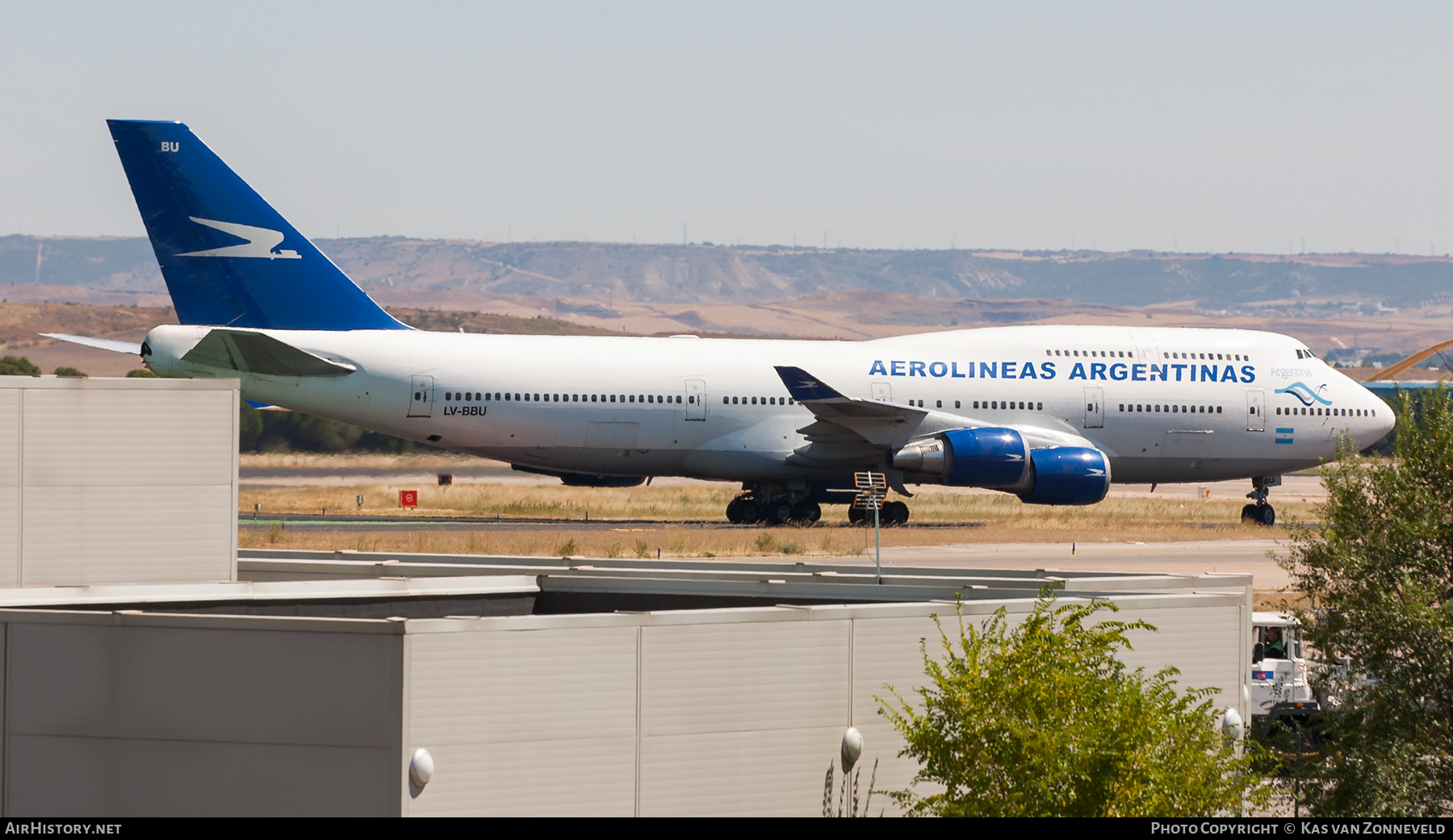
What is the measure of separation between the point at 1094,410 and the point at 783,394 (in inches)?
347

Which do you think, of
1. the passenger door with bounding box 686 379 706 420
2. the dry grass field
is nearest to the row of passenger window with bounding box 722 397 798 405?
the passenger door with bounding box 686 379 706 420

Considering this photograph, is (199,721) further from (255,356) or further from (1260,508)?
(1260,508)

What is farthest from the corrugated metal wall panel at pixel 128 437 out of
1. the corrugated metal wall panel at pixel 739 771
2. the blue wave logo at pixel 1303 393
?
the blue wave logo at pixel 1303 393

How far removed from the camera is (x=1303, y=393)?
48344mm

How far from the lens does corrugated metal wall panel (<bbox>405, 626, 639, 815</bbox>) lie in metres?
14.4

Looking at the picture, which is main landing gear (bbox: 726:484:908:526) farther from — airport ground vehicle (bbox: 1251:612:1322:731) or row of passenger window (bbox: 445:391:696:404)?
airport ground vehicle (bbox: 1251:612:1322:731)

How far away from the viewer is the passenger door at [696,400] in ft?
145

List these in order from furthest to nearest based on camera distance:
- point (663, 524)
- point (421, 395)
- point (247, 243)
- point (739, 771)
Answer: point (663, 524) < point (421, 395) < point (247, 243) < point (739, 771)

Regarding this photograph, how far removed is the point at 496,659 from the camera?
1477 centimetres

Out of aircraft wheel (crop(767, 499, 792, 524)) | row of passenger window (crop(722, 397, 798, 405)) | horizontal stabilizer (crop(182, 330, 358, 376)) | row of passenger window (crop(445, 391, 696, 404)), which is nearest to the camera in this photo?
horizontal stabilizer (crop(182, 330, 358, 376))

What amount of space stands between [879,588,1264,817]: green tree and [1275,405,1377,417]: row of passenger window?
109 feet

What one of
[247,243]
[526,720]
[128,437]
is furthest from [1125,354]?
[526,720]

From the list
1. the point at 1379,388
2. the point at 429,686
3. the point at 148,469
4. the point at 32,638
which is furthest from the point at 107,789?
the point at 1379,388

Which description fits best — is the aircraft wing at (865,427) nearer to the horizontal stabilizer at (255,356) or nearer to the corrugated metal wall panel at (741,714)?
the horizontal stabilizer at (255,356)
